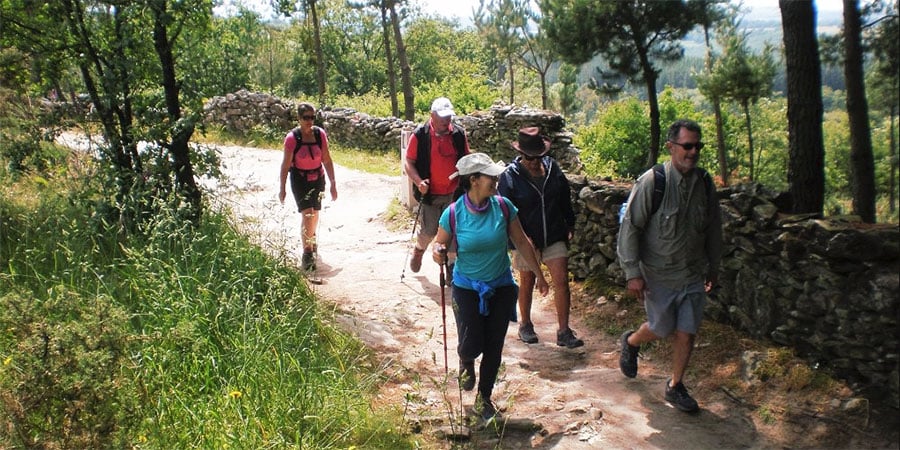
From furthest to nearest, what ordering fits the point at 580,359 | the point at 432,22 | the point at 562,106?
the point at 432,22 < the point at 562,106 < the point at 580,359

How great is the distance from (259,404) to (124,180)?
3.71 m

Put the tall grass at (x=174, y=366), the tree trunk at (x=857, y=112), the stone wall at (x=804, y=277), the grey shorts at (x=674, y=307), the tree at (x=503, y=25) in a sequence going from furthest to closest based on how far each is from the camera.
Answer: the tree at (x=503, y=25)
the grey shorts at (x=674, y=307)
the stone wall at (x=804, y=277)
the tall grass at (x=174, y=366)
the tree trunk at (x=857, y=112)

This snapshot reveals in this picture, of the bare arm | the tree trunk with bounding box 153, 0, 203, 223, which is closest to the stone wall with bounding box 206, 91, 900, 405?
the bare arm

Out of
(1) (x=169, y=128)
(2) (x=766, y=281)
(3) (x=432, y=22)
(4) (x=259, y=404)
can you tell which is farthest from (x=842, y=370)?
(3) (x=432, y=22)

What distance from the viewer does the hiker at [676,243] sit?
438 cm

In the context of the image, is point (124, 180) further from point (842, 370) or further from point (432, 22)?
point (432, 22)

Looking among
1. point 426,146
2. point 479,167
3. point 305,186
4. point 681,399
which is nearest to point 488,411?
point 681,399

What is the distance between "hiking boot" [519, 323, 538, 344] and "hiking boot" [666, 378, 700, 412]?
153 centimetres

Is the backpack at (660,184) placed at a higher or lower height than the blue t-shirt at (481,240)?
higher

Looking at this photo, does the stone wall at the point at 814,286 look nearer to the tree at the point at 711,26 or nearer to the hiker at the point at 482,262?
the tree at the point at 711,26

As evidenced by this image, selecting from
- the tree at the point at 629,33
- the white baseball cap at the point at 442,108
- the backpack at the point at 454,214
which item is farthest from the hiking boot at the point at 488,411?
the tree at the point at 629,33

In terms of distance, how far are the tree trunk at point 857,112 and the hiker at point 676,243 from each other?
2.55 ft

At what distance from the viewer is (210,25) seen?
721 cm

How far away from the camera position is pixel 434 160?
7.04 m
